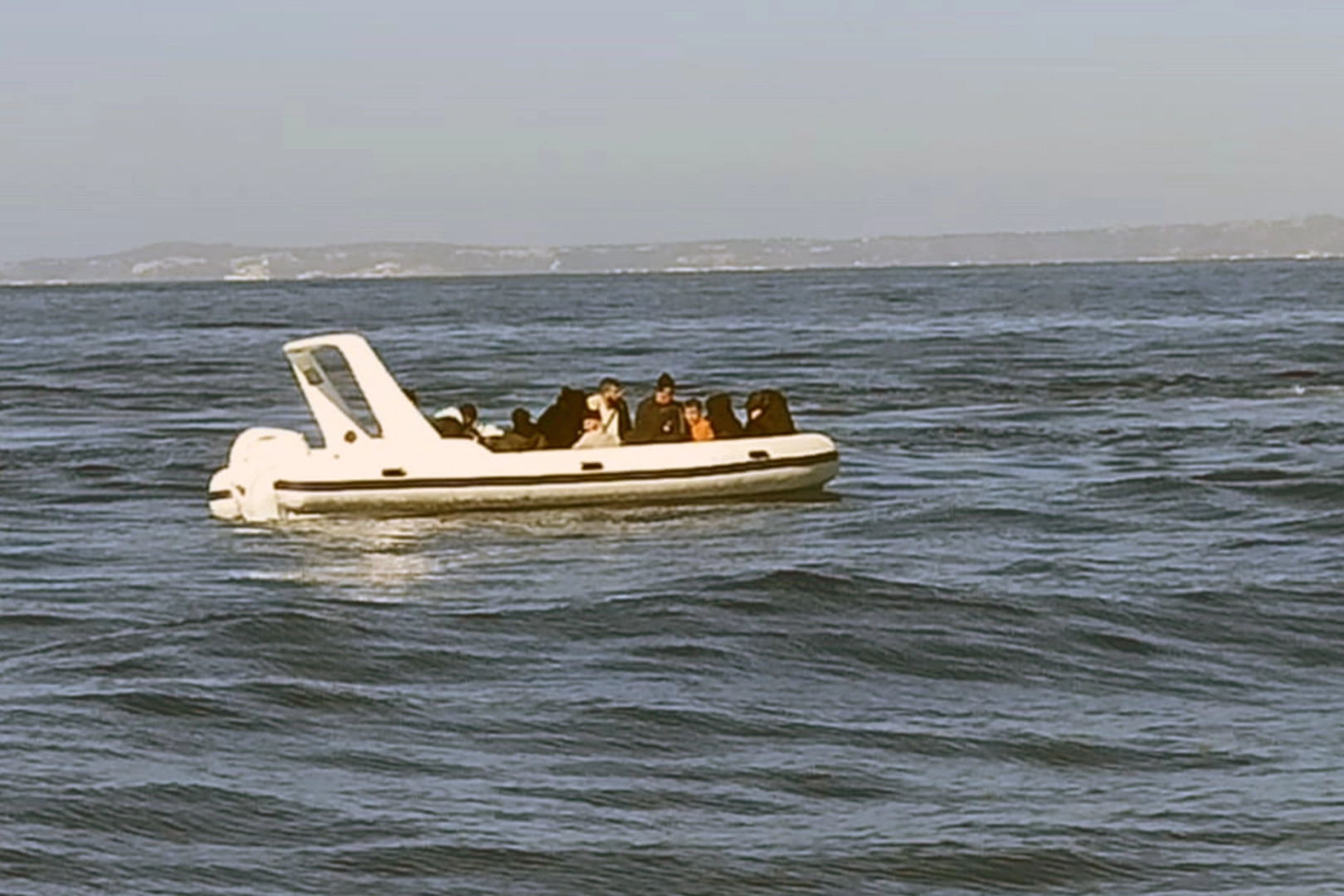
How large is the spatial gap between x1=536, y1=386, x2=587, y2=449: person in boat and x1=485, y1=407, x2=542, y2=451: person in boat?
11cm

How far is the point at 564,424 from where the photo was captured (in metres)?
31.1

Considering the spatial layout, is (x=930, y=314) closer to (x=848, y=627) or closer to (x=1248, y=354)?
(x=1248, y=354)

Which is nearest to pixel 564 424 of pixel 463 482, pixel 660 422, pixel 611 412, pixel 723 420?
pixel 611 412

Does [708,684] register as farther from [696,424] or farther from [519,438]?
[696,424]

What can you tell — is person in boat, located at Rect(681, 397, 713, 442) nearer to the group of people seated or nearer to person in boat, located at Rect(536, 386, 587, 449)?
the group of people seated

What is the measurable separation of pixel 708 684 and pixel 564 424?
41.3ft

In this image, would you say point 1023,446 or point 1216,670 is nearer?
point 1216,670

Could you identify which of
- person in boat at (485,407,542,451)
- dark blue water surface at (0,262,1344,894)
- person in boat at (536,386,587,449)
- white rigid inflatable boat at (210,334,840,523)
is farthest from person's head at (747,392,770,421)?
person in boat at (485,407,542,451)

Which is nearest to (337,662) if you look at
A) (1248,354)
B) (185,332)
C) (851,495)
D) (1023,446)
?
(851,495)

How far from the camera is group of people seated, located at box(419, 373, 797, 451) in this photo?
101 ft

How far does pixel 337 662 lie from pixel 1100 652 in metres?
5.56

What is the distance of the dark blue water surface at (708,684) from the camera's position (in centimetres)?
1314

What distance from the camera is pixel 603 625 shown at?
71.2 ft

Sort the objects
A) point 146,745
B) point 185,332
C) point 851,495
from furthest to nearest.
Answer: point 185,332
point 851,495
point 146,745
